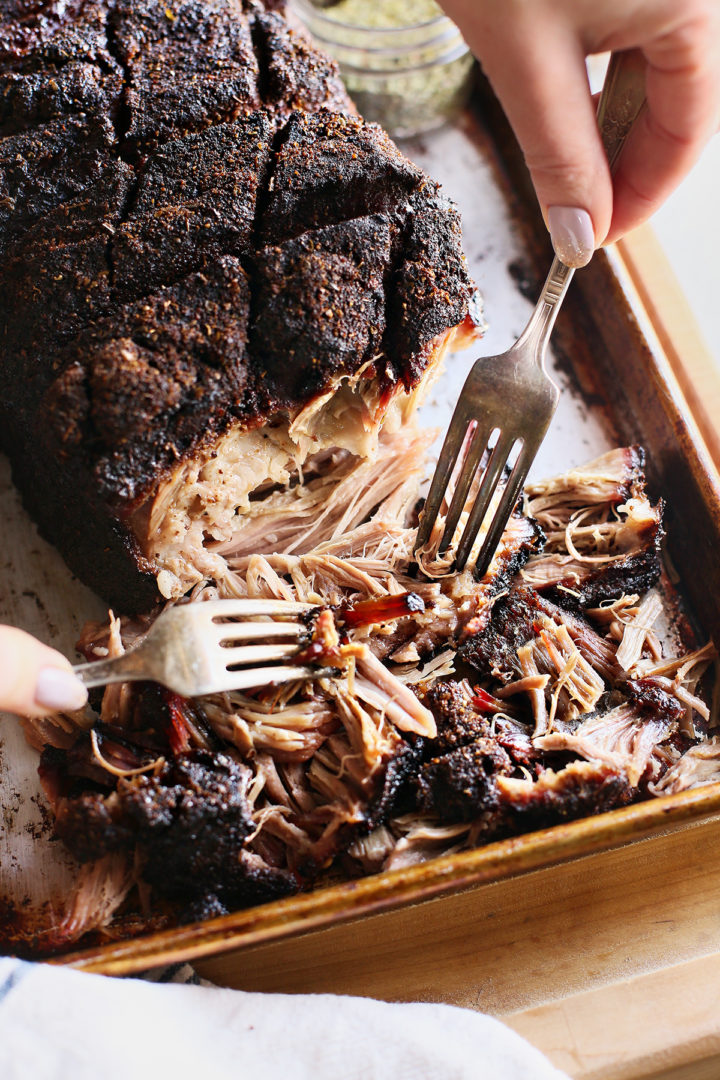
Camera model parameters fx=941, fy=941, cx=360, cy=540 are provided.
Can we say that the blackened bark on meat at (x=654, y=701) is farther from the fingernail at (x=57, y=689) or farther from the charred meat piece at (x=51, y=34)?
the charred meat piece at (x=51, y=34)

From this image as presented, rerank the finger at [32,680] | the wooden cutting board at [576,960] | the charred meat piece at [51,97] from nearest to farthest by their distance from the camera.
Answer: the finger at [32,680] → the wooden cutting board at [576,960] → the charred meat piece at [51,97]

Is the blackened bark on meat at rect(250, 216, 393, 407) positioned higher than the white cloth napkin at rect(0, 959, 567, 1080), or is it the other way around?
the blackened bark on meat at rect(250, 216, 393, 407)

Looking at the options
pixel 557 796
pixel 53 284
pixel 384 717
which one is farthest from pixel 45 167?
pixel 557 796

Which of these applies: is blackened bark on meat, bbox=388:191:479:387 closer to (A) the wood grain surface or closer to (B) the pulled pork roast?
(B) the pulled pork roast

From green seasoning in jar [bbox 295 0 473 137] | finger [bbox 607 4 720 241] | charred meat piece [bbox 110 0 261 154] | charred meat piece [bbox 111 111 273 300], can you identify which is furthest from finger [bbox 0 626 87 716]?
green seasoning in jar [bbox 295 0 473 137]

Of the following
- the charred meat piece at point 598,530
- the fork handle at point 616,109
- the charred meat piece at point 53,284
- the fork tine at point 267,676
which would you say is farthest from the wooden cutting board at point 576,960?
the charred meat piece at point 53,284
